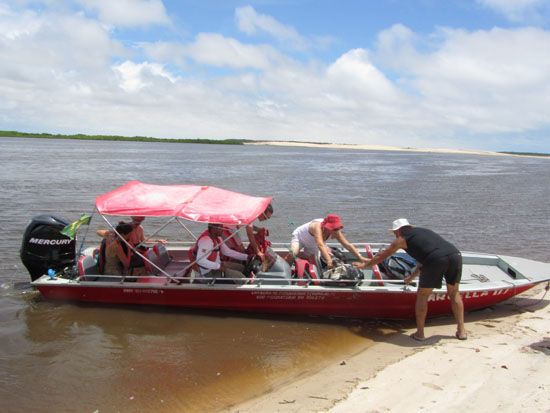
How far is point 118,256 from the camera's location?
892 cm

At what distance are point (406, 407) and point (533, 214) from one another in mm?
20248

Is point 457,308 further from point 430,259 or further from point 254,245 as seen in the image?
point 254,245

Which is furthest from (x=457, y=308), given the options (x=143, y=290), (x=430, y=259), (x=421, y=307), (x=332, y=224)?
(x=143, y=290)

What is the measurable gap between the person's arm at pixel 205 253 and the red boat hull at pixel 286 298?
0.37 m

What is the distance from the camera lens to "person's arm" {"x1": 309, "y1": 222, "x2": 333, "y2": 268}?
8.53 metres

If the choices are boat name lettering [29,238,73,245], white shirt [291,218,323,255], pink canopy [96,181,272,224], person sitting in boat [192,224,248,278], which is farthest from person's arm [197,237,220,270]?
boat name lettering [29,238,73,245]

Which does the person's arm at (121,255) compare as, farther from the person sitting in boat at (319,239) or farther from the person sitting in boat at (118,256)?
the person sitting in boat at (319,239)

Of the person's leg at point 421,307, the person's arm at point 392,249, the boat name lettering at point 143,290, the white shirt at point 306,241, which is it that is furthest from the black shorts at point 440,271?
the boat name lettering at point 143,290

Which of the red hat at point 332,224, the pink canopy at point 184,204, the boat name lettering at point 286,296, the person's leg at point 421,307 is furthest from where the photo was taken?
the red hat at point 332,224

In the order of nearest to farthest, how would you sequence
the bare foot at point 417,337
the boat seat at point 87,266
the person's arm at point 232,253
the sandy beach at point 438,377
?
the sandy beach at point 438,377, the bare foot at point 417,337, the person's arm at point 232,253, the boat seat at point 87,266

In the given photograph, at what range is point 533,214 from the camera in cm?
2255

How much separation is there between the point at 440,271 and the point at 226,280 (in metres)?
3.60

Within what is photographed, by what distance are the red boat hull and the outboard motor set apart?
19.2 inches

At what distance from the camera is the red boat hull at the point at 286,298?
27.0 feet
